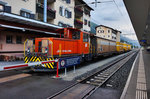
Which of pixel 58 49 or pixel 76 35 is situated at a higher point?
pixel 76 35

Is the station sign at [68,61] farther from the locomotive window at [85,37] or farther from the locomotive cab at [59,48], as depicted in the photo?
the locomotive window at [85,37]

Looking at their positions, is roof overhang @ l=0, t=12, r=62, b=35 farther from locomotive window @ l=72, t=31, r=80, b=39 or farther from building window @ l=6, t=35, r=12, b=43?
locomotive window @ l=72, t=31, r=80, b=39

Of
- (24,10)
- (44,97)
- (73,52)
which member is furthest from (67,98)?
(24,10)

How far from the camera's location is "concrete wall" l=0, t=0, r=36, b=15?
43.2 ft

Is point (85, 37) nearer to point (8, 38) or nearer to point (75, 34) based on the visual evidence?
point (75, 34)

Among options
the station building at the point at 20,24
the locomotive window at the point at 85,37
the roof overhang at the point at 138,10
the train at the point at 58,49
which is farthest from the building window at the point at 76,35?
the roof overhang at the point at 138,10

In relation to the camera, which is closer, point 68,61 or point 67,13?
point 68,61

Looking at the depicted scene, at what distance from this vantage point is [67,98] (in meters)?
4.22

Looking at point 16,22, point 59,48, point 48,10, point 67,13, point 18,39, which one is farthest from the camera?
point 67,13

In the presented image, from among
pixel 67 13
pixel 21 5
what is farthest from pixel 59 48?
pixel 67 13

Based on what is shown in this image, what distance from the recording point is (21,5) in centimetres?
1426

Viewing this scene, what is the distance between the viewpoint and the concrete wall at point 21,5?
1315 centimetres

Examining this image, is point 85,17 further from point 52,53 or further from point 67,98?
point 67,98

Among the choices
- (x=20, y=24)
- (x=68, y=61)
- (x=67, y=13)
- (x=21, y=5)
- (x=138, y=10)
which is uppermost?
(x=67, y=13)
